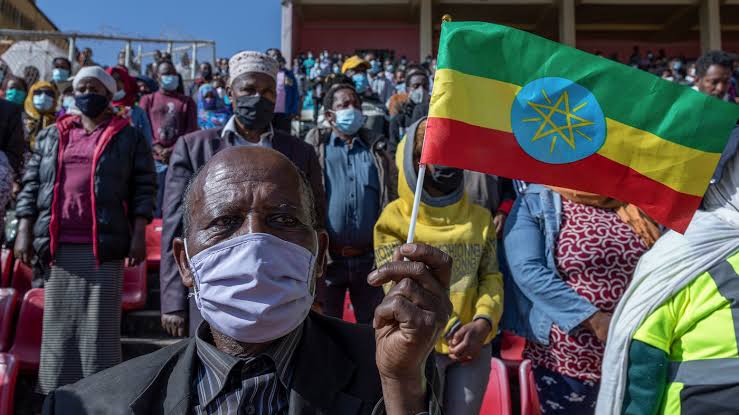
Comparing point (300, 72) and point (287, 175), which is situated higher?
point (300, 72)

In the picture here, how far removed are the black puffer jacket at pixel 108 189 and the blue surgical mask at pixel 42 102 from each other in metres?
4.48

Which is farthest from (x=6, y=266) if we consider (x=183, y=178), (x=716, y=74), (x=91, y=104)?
(x=716, y=74)

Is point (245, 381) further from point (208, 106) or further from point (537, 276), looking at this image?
point (208, 106)

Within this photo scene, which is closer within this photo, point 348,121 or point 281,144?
point 281,144

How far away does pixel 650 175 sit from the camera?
79.4 inches

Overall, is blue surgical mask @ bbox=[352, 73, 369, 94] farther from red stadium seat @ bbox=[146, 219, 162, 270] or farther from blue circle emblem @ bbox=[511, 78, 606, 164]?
blue circle emblem @ bbox=[511, 78, 606, 164]

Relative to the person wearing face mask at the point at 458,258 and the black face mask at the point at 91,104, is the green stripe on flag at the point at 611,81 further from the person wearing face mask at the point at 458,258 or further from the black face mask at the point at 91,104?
the black face mask at the point at 91,104

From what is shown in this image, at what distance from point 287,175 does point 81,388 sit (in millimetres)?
713

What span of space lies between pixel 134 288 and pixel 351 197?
2.42m

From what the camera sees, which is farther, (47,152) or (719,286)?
(47,152)

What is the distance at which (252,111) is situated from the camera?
324 centimetres

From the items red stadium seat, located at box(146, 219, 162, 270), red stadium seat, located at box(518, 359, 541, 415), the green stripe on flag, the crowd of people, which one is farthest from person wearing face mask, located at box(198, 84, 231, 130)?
the green stripe on flag

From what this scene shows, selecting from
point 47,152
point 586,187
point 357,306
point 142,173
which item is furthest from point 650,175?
point 47,152

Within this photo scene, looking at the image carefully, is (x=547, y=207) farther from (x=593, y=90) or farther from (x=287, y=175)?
(x=287, y=175)
